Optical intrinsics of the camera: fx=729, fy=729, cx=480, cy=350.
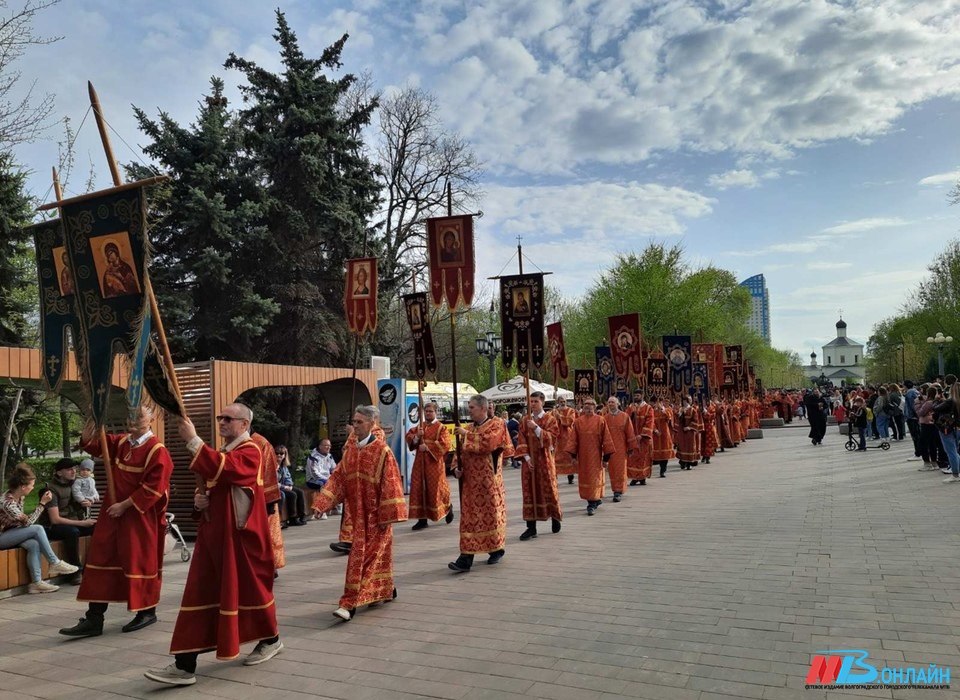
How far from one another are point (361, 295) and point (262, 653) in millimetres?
8695

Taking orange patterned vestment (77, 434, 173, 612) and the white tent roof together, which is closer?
orange patterned vestment (77, 434, 173, 612)

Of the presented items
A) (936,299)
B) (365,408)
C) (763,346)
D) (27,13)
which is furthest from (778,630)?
(763,346)

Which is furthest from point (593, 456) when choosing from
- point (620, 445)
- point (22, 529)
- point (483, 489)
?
point (22, 529)

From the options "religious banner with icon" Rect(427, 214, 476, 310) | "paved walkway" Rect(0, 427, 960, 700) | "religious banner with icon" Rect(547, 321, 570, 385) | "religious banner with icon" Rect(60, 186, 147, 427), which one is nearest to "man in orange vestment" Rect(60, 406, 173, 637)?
"paved walkway" Rect(0, 427, 960, 700)

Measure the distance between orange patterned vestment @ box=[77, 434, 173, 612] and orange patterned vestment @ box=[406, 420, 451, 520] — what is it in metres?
5.15

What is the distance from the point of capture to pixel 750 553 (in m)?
8.09

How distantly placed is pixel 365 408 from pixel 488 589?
2.14 metres

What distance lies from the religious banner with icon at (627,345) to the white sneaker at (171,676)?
1450 cm

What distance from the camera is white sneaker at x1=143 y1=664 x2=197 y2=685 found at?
4680 mm

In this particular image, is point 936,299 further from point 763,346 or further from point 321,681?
point 321,681

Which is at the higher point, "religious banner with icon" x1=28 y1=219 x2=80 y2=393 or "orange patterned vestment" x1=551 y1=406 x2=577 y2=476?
"religious banner with icon" x1=28 y1=219 x2=80 y2=393

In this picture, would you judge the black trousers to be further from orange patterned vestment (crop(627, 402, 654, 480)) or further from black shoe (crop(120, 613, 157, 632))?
orange patterned vestment (crop(627, 402, 654, 480))

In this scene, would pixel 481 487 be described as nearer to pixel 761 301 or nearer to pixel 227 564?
pixel 227 564

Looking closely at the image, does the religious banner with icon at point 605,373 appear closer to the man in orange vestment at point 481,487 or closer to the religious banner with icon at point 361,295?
the religious banner with icon at point 361,295
